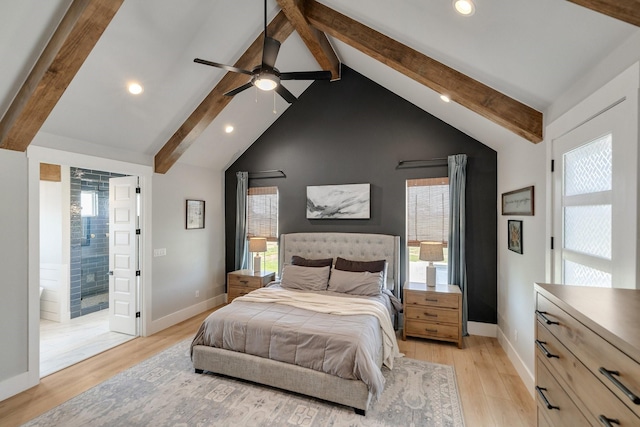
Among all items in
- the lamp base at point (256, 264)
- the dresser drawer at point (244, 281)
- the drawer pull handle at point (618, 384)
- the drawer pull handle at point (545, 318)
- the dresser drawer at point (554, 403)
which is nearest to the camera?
the drawer pull handle at point (618, 384)

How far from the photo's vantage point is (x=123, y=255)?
4.25 meters

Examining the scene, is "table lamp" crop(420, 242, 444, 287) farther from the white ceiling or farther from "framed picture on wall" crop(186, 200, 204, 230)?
"framed picture on wall" crop(186, 200, 204, 230)

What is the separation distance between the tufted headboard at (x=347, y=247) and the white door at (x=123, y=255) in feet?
7.29

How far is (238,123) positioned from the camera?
15.6 ft

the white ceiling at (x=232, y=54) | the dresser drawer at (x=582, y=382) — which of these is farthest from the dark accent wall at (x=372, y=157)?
the dresser drawer at (x=582, y=382)

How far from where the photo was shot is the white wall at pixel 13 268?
2.72 m

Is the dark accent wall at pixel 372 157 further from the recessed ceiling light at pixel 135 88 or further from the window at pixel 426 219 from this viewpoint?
the recessed ceiling light at pixel 135 88

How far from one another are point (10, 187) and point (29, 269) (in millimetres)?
830

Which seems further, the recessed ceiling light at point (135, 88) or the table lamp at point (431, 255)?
the table lamp at point (431, 255)

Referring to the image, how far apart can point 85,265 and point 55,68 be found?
3972 mm

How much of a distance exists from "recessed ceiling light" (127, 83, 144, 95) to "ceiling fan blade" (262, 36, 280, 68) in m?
1.68

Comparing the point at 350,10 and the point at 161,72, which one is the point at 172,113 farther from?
the point at 350,10

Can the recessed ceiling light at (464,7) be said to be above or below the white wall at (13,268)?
above

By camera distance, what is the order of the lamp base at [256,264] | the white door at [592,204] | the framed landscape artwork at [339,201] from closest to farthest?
1. the white door at [592,204]
2. the framed landscape artwork at [339,201]
3. the lamp base at [256,264]
